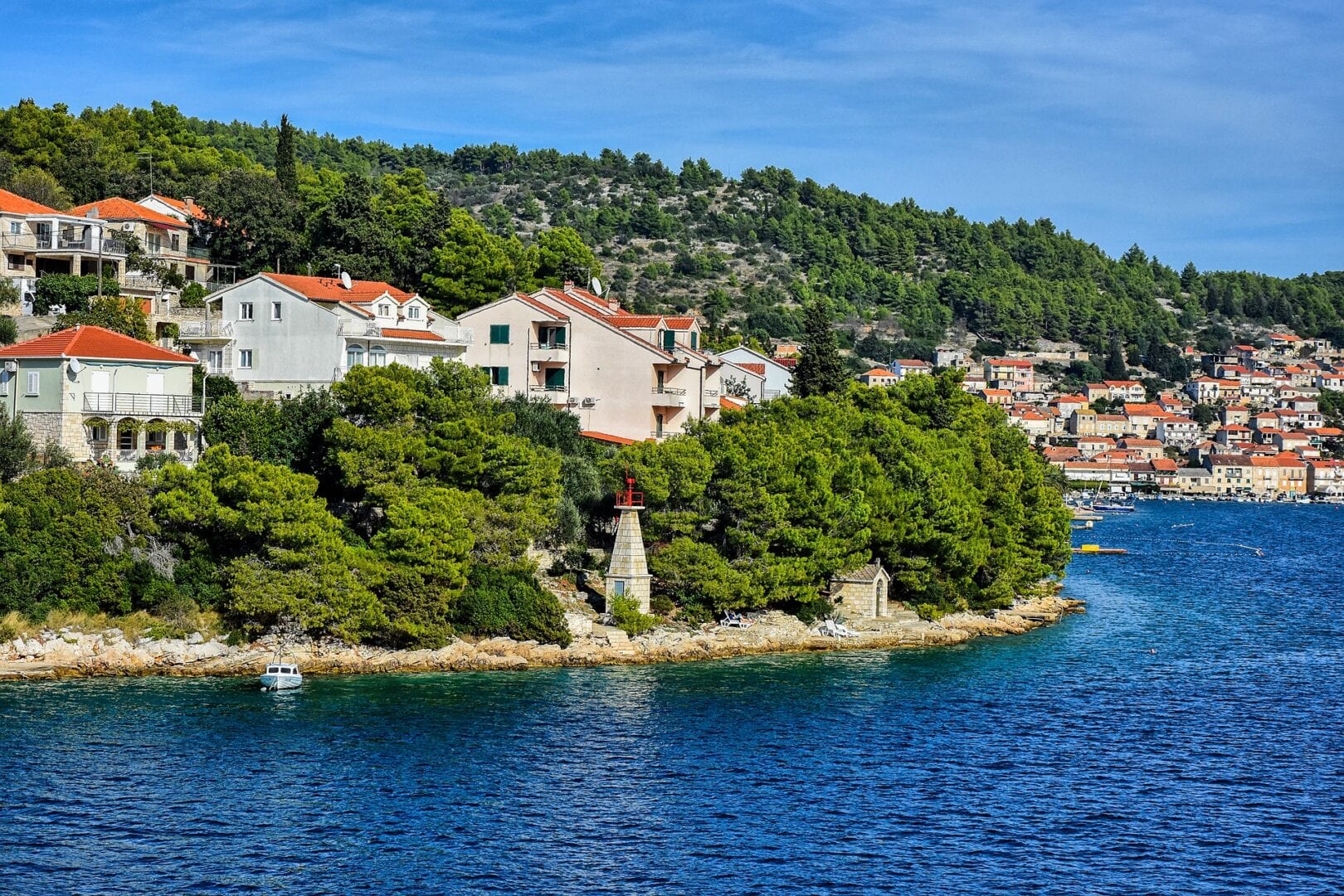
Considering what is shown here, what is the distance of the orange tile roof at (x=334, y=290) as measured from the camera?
188ft

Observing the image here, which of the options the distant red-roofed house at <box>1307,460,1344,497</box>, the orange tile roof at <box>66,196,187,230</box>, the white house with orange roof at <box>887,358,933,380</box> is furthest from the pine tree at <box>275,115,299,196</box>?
the distant red-roofed house at <box>1307,460,1344,497</box>

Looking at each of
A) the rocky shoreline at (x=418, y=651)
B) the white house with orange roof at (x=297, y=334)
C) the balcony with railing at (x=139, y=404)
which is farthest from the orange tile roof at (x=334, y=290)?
the rocky shoreline at (x=418, y=651)

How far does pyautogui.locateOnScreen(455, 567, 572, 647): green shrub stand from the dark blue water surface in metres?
1.77

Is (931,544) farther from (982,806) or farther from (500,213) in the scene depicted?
(500,213)

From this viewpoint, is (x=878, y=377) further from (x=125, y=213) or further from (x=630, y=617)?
(x=630, y=617)

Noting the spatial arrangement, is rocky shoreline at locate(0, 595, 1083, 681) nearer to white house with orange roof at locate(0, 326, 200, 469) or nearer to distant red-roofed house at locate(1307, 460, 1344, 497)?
white house with orange roof at locate(0, 326, 200, 469)

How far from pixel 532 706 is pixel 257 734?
7415mm

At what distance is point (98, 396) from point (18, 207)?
689 inches

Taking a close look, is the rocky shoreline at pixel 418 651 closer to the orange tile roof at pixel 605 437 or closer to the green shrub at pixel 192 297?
the orange tile roof at pixel 605 437

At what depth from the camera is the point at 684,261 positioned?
190000 mm

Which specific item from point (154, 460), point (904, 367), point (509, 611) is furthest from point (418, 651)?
point (904, 367)

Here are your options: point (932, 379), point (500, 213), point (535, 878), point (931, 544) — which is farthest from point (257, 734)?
point (500, 213)

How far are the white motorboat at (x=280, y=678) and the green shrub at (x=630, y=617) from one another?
10897 mm

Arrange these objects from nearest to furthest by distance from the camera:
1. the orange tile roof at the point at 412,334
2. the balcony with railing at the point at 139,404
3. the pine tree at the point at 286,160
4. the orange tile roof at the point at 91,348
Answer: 1. the orange tile roof at the point at 91,348
2. the balcony with railing at the point at 139,404
3. the orange tile roof at the point at 412,334
4. the pine tree at the point at 286,160
